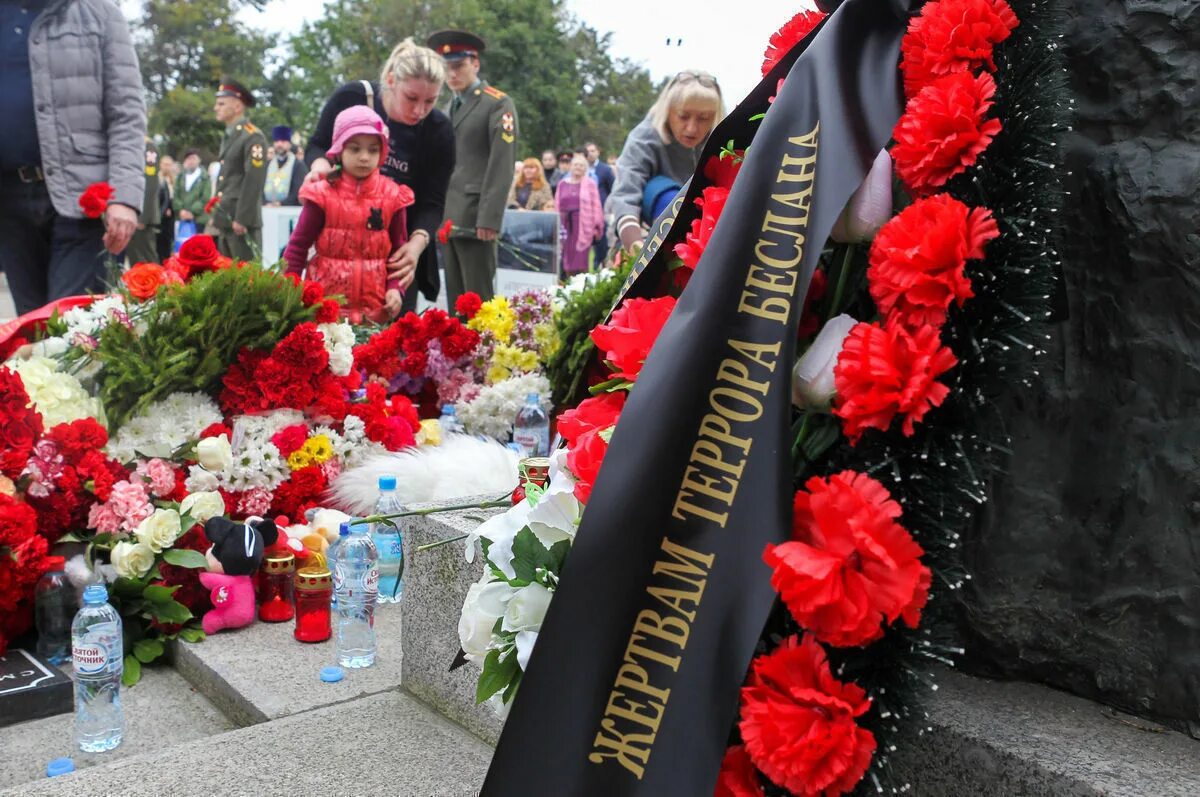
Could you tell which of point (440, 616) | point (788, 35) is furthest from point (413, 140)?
point (788, 35)

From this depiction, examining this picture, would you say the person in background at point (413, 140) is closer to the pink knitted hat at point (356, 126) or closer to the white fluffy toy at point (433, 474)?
the pink knitted hat at point (356, 126)

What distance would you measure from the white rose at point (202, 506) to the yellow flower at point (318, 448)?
45cm

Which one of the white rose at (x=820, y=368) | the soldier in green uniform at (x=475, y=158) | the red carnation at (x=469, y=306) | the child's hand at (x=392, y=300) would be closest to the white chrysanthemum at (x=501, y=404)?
the red carnation at (x=469, y=306)


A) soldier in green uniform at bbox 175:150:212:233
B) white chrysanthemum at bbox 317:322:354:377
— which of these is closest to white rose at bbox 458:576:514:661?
white chrysanthemum at bbox 317:322:354:377

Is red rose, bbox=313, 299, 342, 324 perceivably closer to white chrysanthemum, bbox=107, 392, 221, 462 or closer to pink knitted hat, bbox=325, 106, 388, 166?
white chrysanthemum, bbox=107, 392, 221, 462

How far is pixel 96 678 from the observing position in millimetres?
2793

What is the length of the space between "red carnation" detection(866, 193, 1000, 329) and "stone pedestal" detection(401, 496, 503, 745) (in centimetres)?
117

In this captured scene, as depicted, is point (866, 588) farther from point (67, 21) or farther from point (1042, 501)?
point (67, 21)

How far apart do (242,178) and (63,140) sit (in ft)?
19.7

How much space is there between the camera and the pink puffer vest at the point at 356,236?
525 centimetres

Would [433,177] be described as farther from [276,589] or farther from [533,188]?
[533,188]

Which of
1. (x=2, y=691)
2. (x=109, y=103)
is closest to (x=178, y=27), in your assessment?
(x=109, y=103)

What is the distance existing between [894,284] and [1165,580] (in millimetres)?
591

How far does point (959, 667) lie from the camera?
177 centimetres
